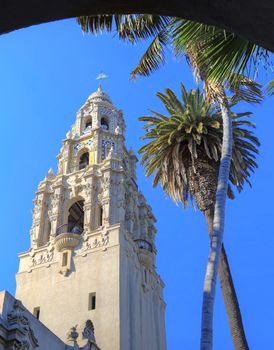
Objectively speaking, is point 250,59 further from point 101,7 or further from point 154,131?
point 154,131

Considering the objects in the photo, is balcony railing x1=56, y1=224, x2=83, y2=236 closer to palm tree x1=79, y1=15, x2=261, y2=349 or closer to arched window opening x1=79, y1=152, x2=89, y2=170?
arched window opening x1=79, y1=152, x2=89, y2=170

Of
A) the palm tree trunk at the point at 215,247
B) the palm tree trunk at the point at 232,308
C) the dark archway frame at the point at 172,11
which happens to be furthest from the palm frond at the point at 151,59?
the dark archway frame at the point at 172,11

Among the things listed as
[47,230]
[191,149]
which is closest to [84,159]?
[47,230]

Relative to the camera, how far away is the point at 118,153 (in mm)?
53531

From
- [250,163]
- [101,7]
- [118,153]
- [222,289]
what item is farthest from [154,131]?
[118,153]

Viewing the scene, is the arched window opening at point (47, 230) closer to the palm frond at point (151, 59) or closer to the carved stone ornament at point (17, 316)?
the carved stone ornament at point (17, 316)

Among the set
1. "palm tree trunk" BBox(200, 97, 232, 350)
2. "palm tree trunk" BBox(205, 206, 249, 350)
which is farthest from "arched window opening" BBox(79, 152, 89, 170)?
"palm tree trunk" BBox(205, 206, 249, 350)

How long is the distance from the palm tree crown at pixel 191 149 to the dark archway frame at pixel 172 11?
1664 centimetres

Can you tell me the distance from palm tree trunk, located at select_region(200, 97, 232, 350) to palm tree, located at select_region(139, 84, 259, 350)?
6.57ft

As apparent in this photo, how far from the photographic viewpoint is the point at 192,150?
71.9ft

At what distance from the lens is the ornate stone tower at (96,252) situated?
40906mm

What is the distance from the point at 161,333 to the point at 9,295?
23.0 meters

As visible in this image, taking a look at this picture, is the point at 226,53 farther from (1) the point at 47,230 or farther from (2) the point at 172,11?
(1) the point at 47,230

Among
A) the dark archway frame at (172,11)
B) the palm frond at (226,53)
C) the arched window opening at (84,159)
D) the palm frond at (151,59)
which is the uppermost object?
the arched window opening at (84,159)
